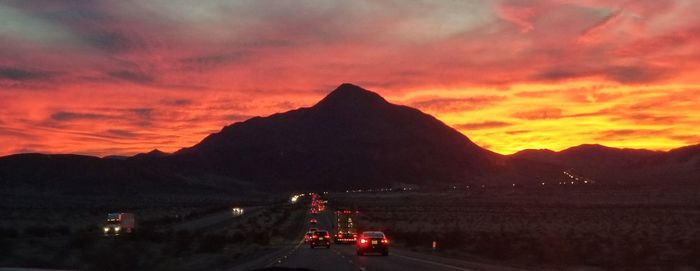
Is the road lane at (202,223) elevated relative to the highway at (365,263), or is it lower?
elevated

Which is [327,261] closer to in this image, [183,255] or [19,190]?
[183,255]

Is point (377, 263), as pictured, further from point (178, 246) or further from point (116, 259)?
point (178, 246)

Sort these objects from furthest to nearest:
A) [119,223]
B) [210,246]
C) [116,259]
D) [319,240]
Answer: [119,223] < [319,240] < [210,246] < [116,259]

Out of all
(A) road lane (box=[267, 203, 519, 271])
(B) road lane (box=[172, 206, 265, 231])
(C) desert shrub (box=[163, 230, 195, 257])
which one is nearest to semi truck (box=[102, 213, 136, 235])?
(B) road lane (box=[172, 206, 265, 231])

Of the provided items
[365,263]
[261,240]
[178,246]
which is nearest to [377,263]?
[365,263]

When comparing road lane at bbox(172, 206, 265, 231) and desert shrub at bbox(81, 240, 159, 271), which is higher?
road lane at bbox(172, 206, 265, 231)

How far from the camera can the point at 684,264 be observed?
33969 millimetres

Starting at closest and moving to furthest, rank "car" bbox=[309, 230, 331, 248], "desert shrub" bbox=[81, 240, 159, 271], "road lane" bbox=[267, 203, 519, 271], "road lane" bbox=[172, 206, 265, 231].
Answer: "desert shrub" bbox=[81, 240, 159, 271], "road lane" bbox=[267, 203, 519, 271], "car" bbox=[309, 230, 331, 248], "road lane" bbox=[172, 206, 265, 231]

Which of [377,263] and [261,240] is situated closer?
[377,263]

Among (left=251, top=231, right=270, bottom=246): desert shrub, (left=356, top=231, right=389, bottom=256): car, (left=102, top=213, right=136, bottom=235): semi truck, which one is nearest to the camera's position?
(left=356, top=231, right=389, bottom=256): car

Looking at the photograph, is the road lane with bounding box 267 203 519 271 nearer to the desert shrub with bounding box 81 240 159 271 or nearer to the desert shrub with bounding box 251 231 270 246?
the desert shrub with bounding box 81 240 159 271

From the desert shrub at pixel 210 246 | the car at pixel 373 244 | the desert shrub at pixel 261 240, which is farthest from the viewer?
the desert shrub at pixel 261 240

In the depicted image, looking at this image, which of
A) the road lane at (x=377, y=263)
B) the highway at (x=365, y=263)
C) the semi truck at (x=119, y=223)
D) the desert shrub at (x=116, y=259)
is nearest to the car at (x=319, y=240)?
the road lane at (x=377, y=263)

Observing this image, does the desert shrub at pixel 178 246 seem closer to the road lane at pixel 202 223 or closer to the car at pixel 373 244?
the car at pixel 373 244
